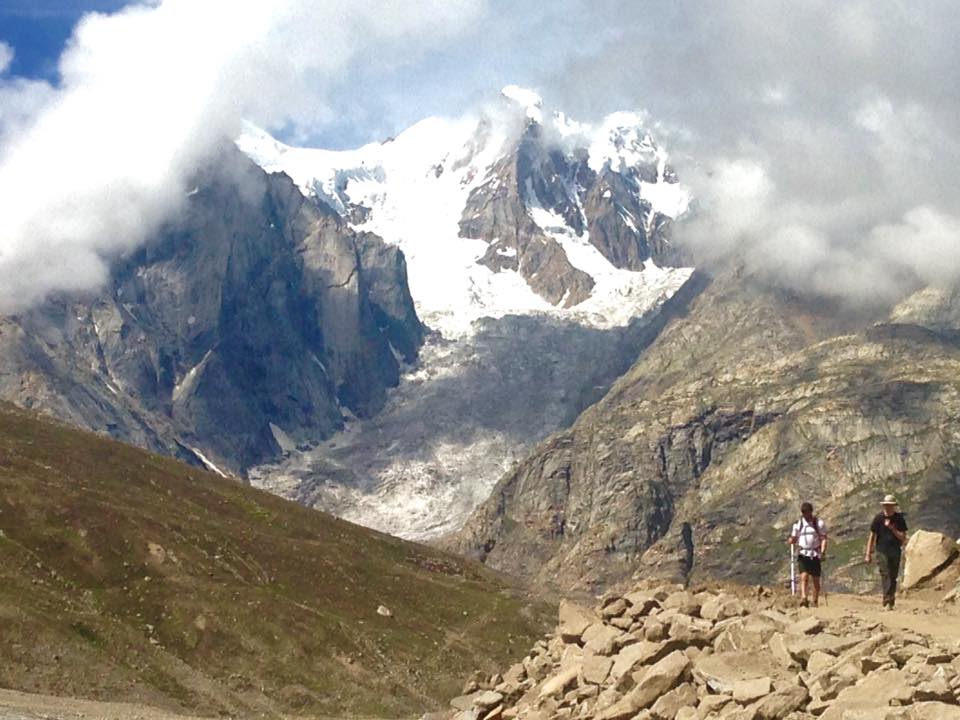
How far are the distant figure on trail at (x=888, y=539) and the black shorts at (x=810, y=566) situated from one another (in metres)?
1.89

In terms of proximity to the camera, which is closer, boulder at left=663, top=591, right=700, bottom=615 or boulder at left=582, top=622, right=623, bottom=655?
boulder at left=582, top=622, right=623, bottom=655

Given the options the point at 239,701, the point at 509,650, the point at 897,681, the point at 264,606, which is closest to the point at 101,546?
the point at 264,606

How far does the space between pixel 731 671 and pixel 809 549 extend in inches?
577

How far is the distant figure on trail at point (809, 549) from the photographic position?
1820 inches

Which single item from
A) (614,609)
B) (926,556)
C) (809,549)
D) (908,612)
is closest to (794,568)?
(809,549)

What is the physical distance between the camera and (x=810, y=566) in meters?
46.7

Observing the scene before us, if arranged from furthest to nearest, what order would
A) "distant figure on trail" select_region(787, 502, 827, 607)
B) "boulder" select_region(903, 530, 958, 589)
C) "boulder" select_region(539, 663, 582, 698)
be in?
"boulder" select_region(903, 530, 958, 589) → "distant figure on trail" select_region(787, 502, 827, 607) → "boulder" select_region(539, 663, 582, 698)

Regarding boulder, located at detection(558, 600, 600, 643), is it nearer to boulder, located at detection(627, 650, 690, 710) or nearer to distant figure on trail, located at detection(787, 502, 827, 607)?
distant figure on trail, located at detection(787, 502, 827, 607)

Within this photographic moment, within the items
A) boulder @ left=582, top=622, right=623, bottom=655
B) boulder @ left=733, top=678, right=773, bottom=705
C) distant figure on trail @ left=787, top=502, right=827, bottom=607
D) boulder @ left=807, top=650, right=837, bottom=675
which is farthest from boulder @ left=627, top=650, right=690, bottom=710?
distant figure on trail @ left=787, top=502, right=827, bottom=607

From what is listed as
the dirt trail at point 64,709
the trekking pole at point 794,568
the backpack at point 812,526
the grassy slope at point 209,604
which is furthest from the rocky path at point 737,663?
the grassy slope at point 209,604

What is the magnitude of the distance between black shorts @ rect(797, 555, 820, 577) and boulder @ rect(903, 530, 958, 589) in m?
5.73

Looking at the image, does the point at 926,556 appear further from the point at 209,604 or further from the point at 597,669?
the point at 209,604

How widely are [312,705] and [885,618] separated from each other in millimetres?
62162

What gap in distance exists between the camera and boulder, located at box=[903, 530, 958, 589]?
165 feet
